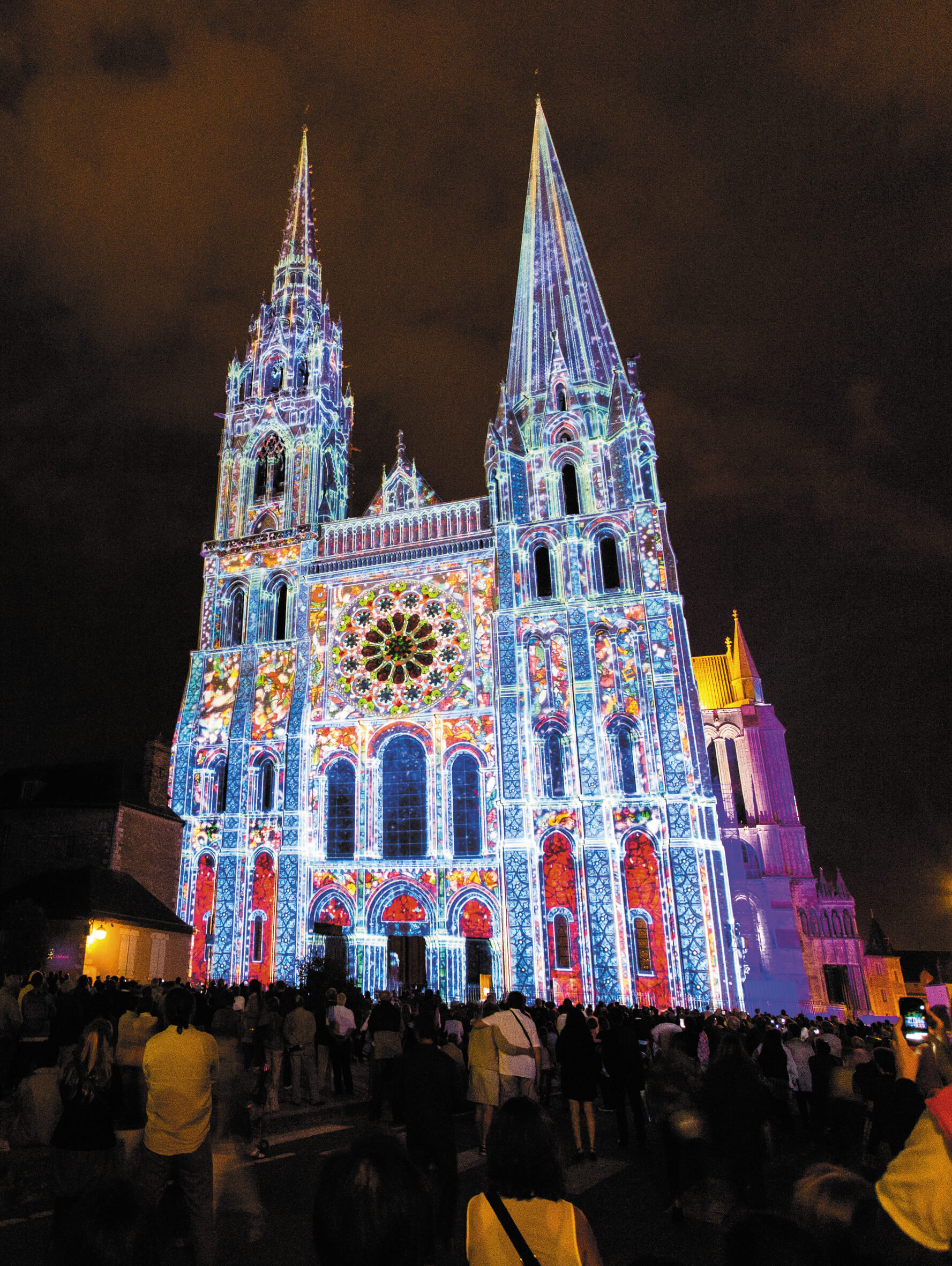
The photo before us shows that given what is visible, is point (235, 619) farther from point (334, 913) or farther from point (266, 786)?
point (334, 913)

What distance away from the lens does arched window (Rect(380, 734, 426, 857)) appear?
106ft

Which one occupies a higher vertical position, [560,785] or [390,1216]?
[560,785]

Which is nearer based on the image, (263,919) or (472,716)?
(263,919)

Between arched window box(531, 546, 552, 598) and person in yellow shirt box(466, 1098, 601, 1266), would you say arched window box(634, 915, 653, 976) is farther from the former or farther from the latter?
person in yellow shirt box(466, 1098, 601, 1266)

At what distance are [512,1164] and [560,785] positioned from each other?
94.6 feet

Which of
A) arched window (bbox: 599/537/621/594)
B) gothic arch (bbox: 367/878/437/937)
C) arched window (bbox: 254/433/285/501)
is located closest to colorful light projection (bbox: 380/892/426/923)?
gothic arch (bbox: 367/878/437/937)

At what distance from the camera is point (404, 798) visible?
109 feet

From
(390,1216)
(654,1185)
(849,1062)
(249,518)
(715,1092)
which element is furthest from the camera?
(249,518)

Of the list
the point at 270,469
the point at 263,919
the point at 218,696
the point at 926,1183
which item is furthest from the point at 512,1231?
the point at 270,469

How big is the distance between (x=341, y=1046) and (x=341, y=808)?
67.9 ft

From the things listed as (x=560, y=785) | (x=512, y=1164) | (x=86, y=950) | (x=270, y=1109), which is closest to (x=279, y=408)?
(x=560, y=785)

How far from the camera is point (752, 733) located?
48.1m

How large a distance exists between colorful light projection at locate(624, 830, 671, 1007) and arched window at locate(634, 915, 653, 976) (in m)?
0.02

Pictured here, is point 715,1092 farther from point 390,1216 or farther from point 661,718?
point 661,718
